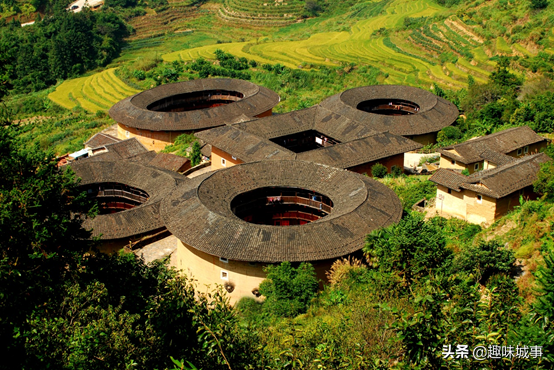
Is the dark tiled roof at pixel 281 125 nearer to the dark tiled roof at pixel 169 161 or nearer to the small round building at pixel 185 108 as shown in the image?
the small round building at pixel 185 108

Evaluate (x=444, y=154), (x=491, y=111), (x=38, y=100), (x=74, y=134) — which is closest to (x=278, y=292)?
(x=444, y=154)

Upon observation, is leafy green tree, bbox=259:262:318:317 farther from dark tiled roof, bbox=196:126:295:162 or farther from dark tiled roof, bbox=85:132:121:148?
dark tiled roof, bbox=85:132:121:148

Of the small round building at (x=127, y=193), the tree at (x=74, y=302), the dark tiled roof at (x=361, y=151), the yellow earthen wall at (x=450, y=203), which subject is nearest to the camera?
the tree at (x=74, y=302)

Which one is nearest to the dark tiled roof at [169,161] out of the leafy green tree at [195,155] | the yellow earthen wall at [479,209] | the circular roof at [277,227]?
the leafy green tree at [195,155]

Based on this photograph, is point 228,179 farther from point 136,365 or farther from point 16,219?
point 136,365

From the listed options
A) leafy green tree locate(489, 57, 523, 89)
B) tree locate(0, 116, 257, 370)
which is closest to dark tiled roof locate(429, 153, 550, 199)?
tree locate(0, 116, 257, 370)

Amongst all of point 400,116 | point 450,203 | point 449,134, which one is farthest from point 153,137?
point 450,203
